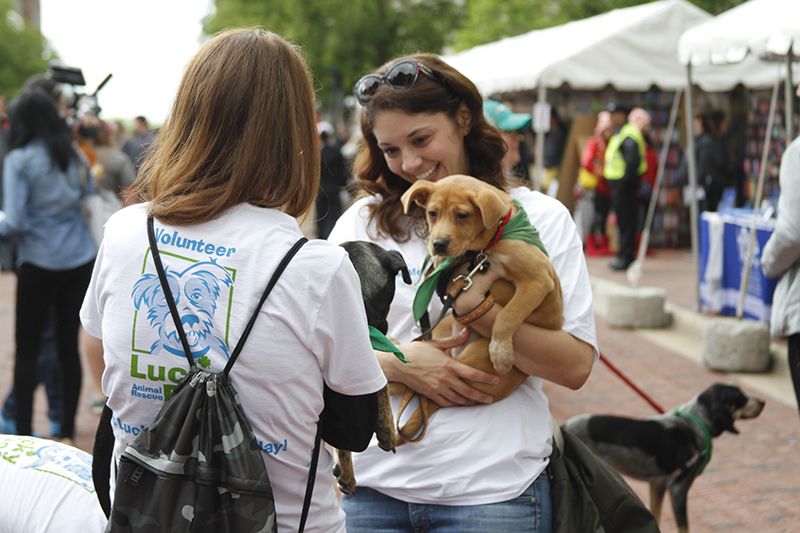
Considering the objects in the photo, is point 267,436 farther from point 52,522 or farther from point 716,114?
point 716,114

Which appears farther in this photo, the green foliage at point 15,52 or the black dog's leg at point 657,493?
the green foliage at point 15,52

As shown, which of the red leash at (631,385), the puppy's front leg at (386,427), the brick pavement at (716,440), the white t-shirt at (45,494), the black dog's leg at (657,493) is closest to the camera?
the puppy's front leg at (386,427)

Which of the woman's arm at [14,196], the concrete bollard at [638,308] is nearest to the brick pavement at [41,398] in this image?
the woman's arm at [14,196]

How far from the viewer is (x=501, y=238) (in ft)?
8.67

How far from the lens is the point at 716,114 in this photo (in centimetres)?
1609

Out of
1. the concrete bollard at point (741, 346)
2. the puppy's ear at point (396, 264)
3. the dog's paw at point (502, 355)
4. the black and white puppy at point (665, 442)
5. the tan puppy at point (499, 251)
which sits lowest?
the concrete bollard at point (741, 346)

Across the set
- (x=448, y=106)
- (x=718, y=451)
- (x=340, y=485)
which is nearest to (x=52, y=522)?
(x=340, y=485)

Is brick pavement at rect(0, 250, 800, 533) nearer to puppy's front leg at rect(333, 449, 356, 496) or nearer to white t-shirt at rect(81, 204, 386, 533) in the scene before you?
puppy's front leg at rect(333, 449, 356, 496)

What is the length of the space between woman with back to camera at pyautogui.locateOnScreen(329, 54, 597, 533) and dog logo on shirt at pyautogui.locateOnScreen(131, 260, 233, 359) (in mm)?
857

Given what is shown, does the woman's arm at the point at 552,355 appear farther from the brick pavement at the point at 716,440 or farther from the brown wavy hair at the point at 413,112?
the brick pavement at the point at 716,440

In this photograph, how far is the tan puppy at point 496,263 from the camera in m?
2.54

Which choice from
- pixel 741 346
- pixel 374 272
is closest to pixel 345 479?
pixel 374 272

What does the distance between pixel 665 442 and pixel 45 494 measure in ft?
11.6

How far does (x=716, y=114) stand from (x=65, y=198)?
1232cm
